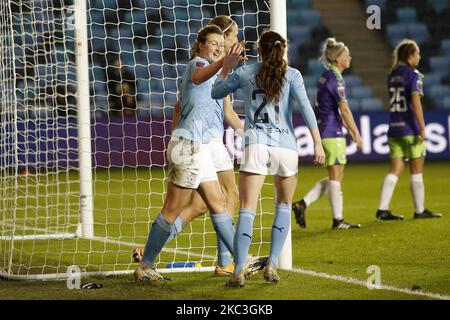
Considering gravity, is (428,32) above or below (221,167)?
above

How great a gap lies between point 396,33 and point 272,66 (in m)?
16.7

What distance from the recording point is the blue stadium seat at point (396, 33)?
23.1m

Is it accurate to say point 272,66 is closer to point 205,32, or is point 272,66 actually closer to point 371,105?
point 205,32

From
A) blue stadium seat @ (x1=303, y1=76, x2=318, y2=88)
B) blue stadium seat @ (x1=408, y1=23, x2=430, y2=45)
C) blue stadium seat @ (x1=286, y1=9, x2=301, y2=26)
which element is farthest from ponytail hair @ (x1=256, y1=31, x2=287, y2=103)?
blue stadium seat @ (x1=286, y1=9, x2=301, y2=26)

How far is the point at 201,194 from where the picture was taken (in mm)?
7168

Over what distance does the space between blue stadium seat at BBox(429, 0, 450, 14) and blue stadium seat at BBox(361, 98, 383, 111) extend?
9.77 ft

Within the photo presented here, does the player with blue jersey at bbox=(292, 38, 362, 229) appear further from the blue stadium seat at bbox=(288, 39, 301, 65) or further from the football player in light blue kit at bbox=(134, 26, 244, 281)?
the blue stadium seat at bbox=(288, 39, 301, 65)

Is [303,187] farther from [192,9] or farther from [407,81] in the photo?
[192,9]

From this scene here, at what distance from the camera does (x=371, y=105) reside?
21469 millimetres

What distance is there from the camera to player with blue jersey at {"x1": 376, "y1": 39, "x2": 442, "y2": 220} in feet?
36.4

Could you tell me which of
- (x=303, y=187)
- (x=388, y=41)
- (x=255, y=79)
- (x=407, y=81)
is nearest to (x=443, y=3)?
(x=388, y=41)

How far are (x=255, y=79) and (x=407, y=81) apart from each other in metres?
4.56

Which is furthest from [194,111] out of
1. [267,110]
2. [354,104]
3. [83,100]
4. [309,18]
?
[309,18]

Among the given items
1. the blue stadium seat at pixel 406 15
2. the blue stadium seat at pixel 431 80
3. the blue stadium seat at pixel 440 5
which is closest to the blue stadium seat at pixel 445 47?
the blue stadium seat at pixel 431 80
